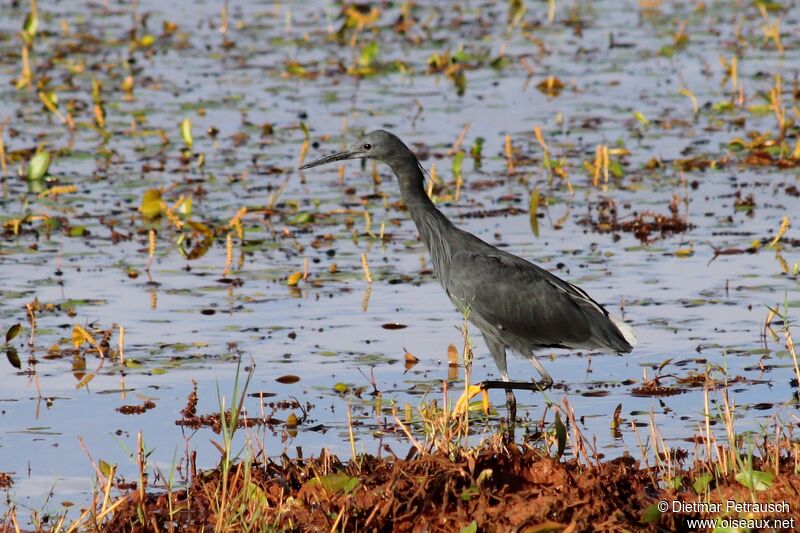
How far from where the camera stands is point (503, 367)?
24.4 feet

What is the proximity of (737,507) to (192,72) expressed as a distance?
12.3 meters

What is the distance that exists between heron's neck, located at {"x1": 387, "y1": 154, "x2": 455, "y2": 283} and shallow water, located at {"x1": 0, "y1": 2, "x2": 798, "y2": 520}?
1.84 feet

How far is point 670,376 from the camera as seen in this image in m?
7.22

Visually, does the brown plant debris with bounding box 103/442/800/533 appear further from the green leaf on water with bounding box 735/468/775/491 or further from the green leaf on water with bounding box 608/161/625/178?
the green leaf on water with bounding box 608/161/625/178

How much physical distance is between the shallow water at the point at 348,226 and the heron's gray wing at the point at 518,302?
277 millimetres

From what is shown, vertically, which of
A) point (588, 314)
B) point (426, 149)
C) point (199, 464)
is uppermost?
point (426, 149)

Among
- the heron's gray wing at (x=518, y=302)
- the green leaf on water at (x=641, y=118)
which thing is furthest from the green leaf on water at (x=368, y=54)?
the heron's gray wing at (x=518, y=302)

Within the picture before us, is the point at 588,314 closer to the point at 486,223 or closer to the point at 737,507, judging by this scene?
the point at 737,507

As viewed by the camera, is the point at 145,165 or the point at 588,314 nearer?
the point at 588,314

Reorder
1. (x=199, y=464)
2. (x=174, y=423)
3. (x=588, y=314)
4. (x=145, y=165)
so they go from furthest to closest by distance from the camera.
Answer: (x=145, y=165) → (x=588, y=314) → (x=174, y=423) → (x=199, y=464)

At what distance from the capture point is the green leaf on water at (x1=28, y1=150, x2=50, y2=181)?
11609 millimetres

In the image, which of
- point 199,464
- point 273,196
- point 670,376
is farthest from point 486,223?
point 199,464

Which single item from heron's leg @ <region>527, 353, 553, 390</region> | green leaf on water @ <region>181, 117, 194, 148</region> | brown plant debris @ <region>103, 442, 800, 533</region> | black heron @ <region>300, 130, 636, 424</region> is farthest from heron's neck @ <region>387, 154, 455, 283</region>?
green leaf on water @ <region>181, 117, 194, 148</region>

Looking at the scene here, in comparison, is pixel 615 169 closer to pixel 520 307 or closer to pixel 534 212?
pixel 534 212
